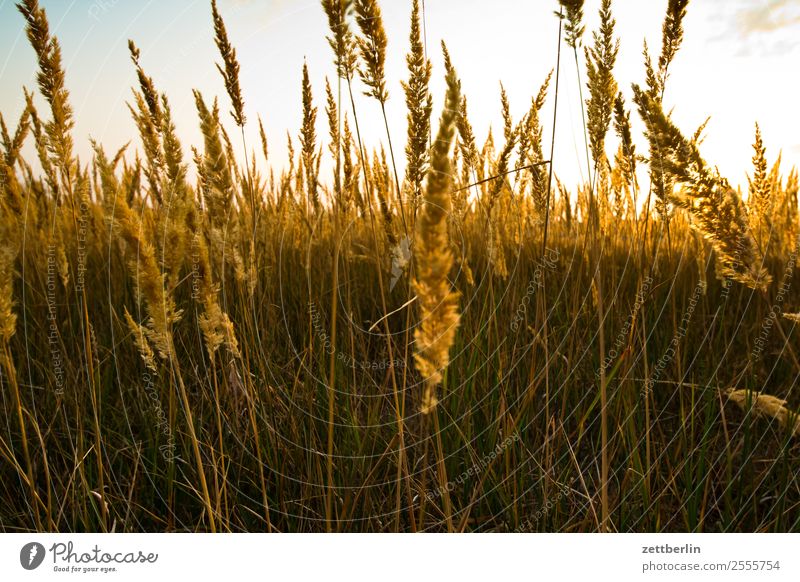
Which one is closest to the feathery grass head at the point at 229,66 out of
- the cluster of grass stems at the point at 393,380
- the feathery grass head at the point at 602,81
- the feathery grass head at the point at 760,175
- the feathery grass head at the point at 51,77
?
the cluster of grass stems at the point at 393,380

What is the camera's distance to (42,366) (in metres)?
1.94

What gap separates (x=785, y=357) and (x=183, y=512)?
205 centimetres

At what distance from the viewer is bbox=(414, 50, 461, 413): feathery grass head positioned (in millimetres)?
587

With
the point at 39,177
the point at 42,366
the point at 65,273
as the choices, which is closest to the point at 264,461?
the point at 65,273

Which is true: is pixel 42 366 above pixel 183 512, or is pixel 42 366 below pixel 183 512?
above

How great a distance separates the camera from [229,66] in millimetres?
1399

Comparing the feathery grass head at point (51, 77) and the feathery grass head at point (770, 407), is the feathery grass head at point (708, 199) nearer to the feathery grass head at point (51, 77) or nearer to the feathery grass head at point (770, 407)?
the feathery grass head at point (770, 407)

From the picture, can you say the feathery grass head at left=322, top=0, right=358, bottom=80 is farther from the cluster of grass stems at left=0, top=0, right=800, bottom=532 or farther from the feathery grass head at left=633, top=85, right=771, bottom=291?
the feathery grass head at left=633, top=85, right=771, bottom=291

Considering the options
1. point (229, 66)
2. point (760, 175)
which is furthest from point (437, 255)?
point (760, 175)

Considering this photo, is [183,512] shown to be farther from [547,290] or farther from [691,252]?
[691,252]
